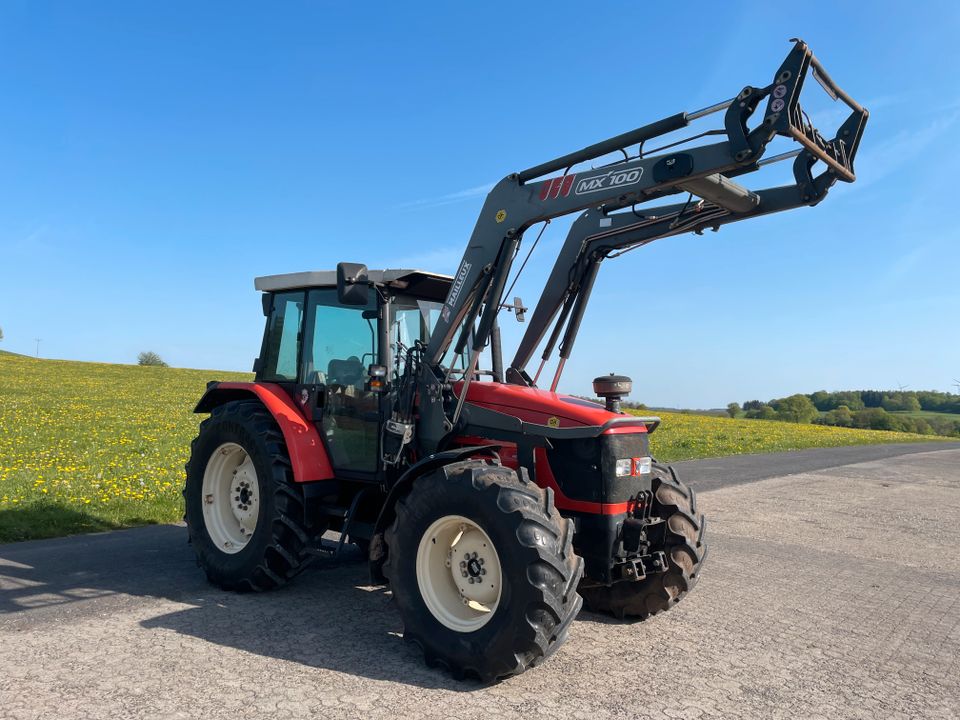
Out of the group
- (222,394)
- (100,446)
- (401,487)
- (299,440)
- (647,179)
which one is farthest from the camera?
(100,446)

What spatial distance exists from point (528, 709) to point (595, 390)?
92.4 inches

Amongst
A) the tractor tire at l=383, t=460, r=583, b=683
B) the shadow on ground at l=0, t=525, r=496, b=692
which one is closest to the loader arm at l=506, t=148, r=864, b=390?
the tractor tire at l=383, t=460, r=583, b=683

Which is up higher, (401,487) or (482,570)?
(401,487)

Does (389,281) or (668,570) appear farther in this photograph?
(389,281)

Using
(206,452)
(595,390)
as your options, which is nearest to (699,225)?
(595,390)

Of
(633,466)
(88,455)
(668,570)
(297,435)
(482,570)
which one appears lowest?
(668,570)

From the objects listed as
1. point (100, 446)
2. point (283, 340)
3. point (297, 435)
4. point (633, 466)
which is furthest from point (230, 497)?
point (100, 446)

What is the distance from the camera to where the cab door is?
5.88 metres

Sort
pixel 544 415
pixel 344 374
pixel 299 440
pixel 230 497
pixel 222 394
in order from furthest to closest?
1. pixel 222 394
2. pixel 230 497
3. pixel 344 374
4. pixel 299 440
5. pixel 544 415

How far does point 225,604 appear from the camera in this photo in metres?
5.58

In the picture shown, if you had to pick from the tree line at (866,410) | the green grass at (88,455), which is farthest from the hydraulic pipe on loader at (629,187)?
the tree line at (866,410)

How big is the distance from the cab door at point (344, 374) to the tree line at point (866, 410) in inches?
2155

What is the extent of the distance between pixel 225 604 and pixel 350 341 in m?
2.20

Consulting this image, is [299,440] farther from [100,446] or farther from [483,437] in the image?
[100,446]
